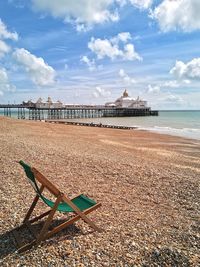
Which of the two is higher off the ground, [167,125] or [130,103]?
[130,103]

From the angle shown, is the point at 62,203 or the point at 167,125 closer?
the point at 62,203

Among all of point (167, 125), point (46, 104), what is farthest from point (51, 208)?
point (46, 104)

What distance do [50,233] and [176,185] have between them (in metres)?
3.94

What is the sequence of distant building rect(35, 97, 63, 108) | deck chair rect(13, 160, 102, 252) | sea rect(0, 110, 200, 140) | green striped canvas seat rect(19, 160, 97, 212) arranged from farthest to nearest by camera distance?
distant building rect(35, 97, 63, 108)
sea rect(0, 110, 200, 140)
green striped canvas seat rect(19, 160, 97, 212)
deck chair rect(13, 160, 102, 252)

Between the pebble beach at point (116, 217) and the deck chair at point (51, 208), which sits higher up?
the deck chair at point (51, 208)


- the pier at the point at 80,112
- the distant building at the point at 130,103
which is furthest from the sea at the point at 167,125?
the distant building at the point at 130,103

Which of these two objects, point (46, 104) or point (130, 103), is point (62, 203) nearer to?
point (46, 104)

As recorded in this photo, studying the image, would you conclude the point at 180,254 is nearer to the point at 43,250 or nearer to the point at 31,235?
the point at 43,250

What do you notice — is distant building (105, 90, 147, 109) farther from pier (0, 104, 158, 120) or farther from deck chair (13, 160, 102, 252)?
deck chair (13, 160, 102, 252)

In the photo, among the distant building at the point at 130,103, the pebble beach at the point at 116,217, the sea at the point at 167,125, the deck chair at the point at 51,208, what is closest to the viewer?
the pebble beach at the point at 116,217

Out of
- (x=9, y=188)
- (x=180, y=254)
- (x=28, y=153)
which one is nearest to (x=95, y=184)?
(x=9, y=188)

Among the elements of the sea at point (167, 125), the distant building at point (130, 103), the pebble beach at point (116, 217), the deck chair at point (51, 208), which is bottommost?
the sea at point (167, 125)

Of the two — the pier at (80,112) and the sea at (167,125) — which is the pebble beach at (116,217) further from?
the pier at (80,112)

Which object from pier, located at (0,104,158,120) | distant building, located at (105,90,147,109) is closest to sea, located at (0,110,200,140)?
pier, located at (0,104,158,120)
